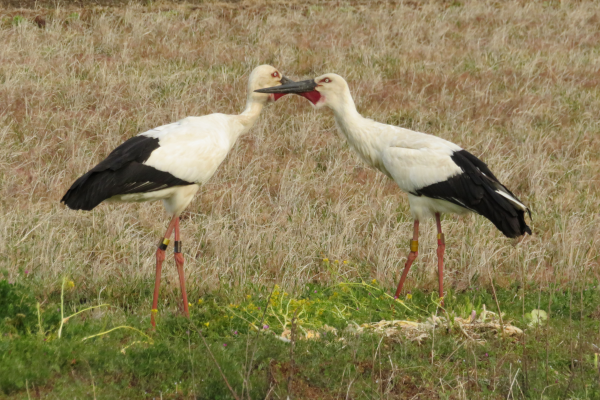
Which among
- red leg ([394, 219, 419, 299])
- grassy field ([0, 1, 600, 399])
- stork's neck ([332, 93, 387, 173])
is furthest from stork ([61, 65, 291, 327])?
red leg ([394, 219, 419, 299])

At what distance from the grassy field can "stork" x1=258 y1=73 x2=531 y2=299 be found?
0.69m

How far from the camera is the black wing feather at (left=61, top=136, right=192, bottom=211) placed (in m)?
5.14

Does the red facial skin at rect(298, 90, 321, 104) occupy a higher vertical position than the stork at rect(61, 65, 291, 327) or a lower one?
higher

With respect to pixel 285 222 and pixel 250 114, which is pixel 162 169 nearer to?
pixel 250 114

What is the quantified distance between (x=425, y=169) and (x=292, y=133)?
391 centimetres

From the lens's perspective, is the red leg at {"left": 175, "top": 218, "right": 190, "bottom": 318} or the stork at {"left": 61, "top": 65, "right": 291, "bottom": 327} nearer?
the stork at {"left": 61, "top": 65, "right": 291, "bottom": 327}

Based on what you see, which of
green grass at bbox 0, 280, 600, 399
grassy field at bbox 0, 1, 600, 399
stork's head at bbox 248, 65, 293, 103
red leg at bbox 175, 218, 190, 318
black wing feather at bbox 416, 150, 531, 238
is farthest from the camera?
stork's head at bbox 248, 65, 293, 103

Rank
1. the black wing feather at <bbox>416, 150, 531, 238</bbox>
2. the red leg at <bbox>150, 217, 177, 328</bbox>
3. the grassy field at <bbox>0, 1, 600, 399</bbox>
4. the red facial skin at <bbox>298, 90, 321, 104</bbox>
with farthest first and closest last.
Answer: the red facial skin at <bbox>298, 90, 321, 104</bbox> < the black wing feather at <bbox>416, 150, 531, 238</bbox> < the red leg at <bbox>150, 217, 177, 328</bbox> < the grassy field at <bbox>0, 1, 600, 399</bbox>

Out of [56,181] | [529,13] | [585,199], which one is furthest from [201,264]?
[529,13]

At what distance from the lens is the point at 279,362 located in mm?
4305

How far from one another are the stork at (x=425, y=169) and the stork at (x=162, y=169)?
0.85 m

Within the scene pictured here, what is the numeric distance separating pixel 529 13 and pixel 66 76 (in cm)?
1330

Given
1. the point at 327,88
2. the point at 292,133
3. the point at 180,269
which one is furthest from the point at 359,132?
the point at 292,133

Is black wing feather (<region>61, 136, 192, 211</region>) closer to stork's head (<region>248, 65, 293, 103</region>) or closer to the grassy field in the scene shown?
the grassy field
